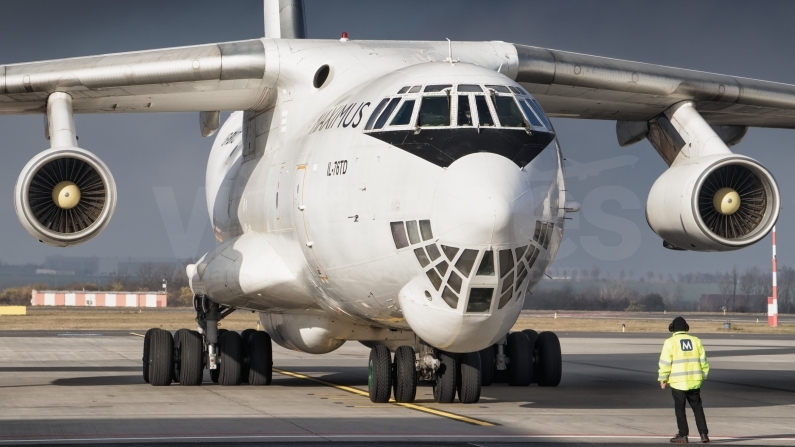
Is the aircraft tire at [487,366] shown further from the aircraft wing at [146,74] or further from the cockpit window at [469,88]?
the cockpit window at [469,88]

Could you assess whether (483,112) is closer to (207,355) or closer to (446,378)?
(446,378)

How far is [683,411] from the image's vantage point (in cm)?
1025

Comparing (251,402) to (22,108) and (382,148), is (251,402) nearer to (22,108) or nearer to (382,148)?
(382,148)

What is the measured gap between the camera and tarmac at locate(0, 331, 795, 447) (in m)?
10.2

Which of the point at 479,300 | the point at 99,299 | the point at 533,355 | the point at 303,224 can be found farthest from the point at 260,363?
the point at 99,299

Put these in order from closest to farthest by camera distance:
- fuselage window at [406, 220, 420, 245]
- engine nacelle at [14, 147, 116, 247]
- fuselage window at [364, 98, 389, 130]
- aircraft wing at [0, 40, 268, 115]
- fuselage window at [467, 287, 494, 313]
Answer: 1. fuselage window at [467, 287, 494, 313]
2. fuselage window at [406, 220, 420, 245]
3. fuselage window at [364, 98, 389, 130]
4. engine nacelle at [14, 147, 116, 247]
5. aircraft wing at [0, 40, 268, 115]

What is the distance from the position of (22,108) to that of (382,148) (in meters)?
6.69

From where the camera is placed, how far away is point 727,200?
14.3 metres

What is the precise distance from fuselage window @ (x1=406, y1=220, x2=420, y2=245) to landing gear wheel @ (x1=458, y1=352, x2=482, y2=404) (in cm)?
229

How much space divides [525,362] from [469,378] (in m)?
3.73

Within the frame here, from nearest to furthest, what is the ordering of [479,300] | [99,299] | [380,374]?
[479,300] → [380,374] → [99,299]

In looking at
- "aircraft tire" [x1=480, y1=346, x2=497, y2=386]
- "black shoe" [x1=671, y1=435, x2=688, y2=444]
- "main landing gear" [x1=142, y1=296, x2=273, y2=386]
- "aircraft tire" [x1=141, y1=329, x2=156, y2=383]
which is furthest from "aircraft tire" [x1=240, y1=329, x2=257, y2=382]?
"black shoe" [x1=671, y1=435, x2=688, y2=444]

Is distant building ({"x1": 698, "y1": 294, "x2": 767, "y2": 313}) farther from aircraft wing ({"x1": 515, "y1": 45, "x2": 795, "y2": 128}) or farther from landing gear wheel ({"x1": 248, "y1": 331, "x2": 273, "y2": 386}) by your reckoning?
landing gear wheel ({"x1": 248, "y1": 331, "x2": 273, "y2": 386})

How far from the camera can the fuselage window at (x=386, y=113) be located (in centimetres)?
1152
